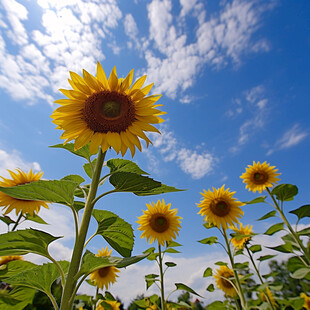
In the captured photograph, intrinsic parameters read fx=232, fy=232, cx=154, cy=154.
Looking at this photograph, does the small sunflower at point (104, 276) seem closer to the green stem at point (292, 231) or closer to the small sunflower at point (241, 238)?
the small sunflower at point (241, 238)

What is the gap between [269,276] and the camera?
4.64m

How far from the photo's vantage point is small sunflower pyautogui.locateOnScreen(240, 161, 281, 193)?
18.3 feet

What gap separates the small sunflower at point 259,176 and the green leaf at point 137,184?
492 cm

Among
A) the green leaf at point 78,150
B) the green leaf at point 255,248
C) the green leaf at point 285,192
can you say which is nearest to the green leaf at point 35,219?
the green leaf at point 78,150

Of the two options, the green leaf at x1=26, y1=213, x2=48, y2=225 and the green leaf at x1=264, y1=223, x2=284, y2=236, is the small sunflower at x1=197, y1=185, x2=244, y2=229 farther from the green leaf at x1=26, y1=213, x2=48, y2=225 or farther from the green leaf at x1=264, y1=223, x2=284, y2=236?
the green leaf at x1=26, y1=213, x2=48, y2=225

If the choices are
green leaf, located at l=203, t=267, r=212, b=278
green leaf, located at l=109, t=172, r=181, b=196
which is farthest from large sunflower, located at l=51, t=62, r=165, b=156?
green leaf, located at l=203, t=267, r=212, b=278

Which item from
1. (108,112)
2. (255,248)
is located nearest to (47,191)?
(108,112)

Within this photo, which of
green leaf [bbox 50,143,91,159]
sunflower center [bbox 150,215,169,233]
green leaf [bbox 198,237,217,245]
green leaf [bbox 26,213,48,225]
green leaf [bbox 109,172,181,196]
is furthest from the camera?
sunflower center [bbox 150,215,169,233]

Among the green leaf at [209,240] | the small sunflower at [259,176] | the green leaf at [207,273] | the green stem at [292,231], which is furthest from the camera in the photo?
the small sunflower at [259,176]

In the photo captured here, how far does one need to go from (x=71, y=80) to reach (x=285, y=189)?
13.1 ft

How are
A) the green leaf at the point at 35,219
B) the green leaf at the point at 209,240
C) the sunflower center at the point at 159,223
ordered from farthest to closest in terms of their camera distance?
the sunflower center at the point at 159,223 < the green leaf at the point at 209,240 < the green leaf at the point at 35,219

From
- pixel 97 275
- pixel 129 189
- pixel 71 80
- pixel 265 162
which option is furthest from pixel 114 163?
pixel 265 162

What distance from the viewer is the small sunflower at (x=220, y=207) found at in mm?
4754

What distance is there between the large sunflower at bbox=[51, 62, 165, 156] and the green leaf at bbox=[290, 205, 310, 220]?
3419 millimetres
